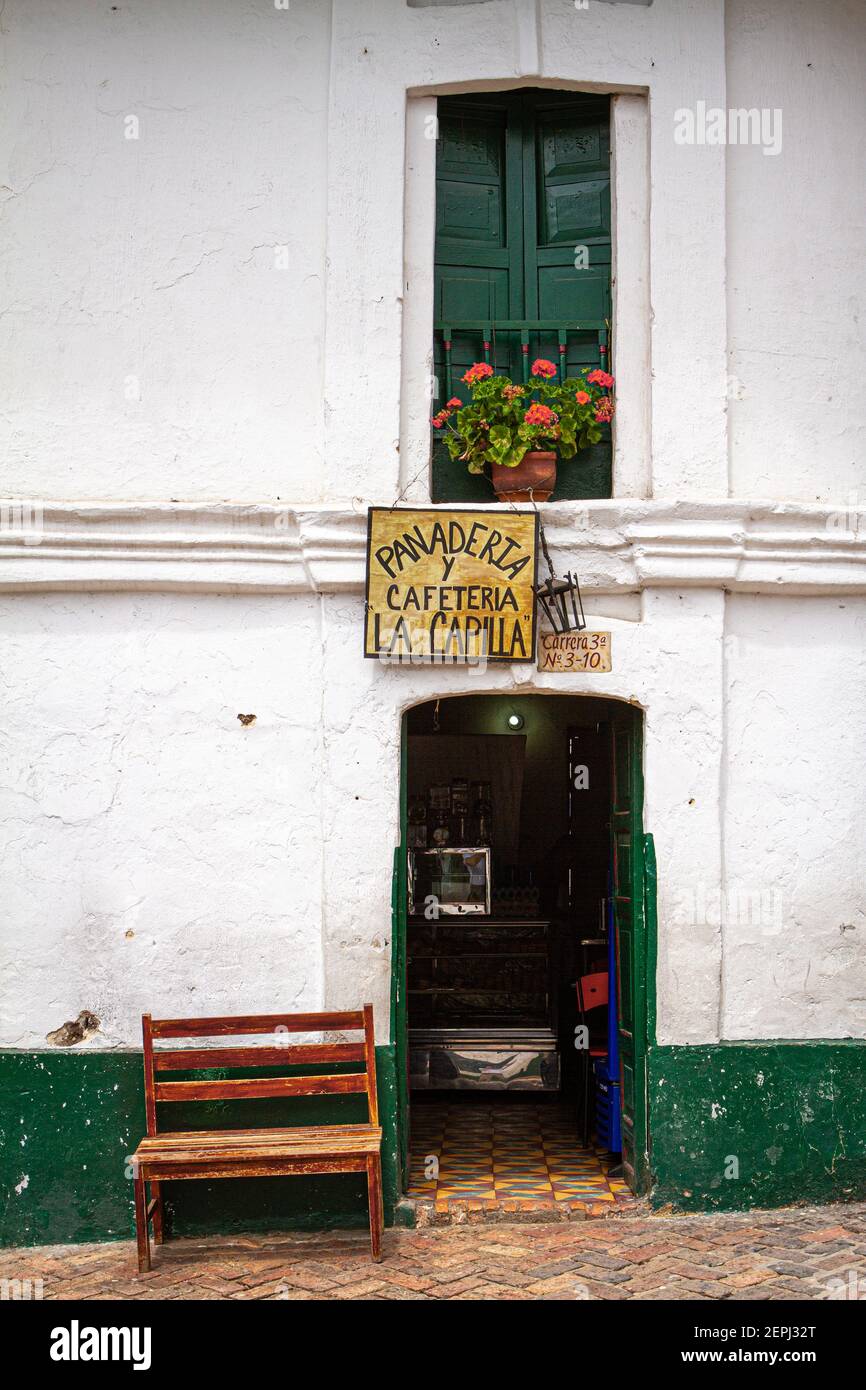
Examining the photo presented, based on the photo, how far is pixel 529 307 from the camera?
752 cm

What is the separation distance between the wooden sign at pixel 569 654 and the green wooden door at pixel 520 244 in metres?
0.93

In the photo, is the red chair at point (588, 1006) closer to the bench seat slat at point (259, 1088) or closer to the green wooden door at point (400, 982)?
the green wooden door at point (400, 982)

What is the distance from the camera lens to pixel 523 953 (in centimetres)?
968

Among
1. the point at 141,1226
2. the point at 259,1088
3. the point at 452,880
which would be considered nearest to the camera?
the point at 141,1226

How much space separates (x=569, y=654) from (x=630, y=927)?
1586 millimetres

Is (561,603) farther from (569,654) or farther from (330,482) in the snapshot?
(330,482)

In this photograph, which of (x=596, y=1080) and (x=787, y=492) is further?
(x=596, y=1080)

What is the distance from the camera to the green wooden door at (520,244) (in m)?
7.45

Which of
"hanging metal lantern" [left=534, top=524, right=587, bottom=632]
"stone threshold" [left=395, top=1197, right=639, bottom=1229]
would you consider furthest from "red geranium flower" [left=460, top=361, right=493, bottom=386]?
"stone threshold" [left=395, top=1197, right=639, bottom=1229]

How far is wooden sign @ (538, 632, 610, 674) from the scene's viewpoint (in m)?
7.02

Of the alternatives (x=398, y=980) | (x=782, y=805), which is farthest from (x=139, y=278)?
(x=782, y=805)

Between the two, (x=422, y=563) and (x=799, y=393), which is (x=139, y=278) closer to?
(x=422, y=563)

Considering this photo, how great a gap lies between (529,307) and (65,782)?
376 centimetres

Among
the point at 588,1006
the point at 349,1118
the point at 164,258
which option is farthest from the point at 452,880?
the point at 164,258
